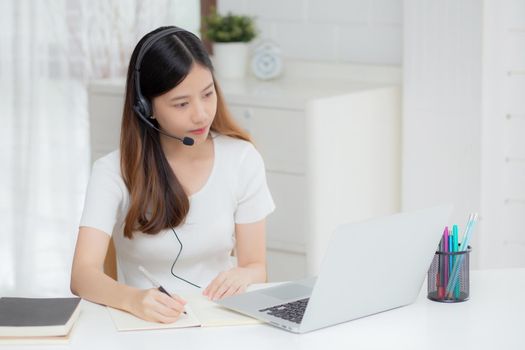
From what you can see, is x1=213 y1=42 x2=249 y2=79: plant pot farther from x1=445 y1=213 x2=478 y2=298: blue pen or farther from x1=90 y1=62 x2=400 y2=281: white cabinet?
x1=445 y1=213 x2=478 y2=298: blue pen

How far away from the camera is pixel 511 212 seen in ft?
10.5

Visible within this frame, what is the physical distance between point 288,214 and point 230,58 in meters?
0.73

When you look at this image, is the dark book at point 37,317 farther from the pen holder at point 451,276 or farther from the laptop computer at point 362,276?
the pen holder at point 451,276

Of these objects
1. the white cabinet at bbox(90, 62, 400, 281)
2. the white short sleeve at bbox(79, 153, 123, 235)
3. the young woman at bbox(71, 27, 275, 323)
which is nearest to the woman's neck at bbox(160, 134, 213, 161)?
the young woman at bbox(71, 27, 275, 323)

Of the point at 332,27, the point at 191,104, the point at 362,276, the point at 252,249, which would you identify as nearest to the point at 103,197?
the point at 191,104

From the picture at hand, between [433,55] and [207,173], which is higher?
[433,55]

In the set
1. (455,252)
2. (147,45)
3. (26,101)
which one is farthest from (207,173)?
(26,101)

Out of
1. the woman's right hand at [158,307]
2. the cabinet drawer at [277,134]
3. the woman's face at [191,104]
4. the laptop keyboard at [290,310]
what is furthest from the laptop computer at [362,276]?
the cabinet drawer at [277,134]

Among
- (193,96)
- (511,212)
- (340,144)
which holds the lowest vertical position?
(511,212)

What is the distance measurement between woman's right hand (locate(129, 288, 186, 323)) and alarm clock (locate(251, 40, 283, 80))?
6.09 feet

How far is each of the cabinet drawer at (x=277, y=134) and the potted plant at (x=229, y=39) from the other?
Result: 0.44 meters

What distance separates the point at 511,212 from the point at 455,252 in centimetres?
145

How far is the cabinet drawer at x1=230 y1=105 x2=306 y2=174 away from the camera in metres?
3.05

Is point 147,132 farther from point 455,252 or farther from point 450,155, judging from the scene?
point 450,155
